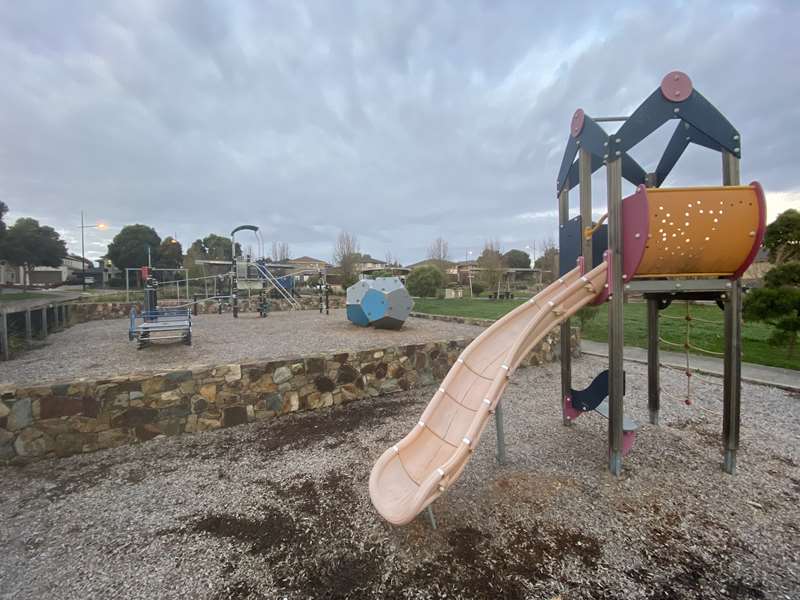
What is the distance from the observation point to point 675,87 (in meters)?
2.81

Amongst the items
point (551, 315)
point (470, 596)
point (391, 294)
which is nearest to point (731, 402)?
point (551, 315)

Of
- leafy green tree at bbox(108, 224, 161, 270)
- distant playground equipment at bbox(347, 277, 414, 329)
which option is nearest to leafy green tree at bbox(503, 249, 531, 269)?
leafy green tree at bbox(108, 224, 161, 270)

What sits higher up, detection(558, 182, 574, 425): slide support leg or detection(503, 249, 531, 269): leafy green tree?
detection(503, 249, 531, 269): leafy green tree

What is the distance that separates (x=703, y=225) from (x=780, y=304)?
6.13 metres

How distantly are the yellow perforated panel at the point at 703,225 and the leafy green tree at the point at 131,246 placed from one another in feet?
134

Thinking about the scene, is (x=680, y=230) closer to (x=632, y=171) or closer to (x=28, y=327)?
(x=632, y=171)

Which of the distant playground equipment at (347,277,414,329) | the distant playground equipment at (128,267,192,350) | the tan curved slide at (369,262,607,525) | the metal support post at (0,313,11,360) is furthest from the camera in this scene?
the distant playground equipment at (347,277,414,329)

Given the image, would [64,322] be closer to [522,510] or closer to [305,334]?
[305,334]

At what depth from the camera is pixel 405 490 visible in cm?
236

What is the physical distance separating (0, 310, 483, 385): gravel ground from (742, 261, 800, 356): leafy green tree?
5.46 m

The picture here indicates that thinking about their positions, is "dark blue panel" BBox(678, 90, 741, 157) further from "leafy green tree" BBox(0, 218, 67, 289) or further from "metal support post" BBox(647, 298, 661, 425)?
"leafy green tree" BBox(0, 218, 67, 289)

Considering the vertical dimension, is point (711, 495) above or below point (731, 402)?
below

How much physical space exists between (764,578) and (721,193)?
256cm

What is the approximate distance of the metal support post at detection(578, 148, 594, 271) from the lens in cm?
348
